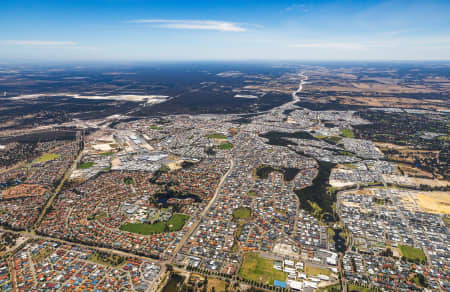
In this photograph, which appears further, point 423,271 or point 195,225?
point 195,225

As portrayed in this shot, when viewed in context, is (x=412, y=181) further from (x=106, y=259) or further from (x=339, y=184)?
(x=106, y=259)

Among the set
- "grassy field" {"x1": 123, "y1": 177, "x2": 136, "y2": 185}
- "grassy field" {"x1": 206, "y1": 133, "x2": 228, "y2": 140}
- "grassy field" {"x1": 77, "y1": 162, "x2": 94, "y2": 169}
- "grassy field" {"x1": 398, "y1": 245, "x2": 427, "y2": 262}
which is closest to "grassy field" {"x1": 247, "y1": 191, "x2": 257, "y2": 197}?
"grassy field" {"x1": 398, "y1": 245, "x2": 427, "y2": 262}

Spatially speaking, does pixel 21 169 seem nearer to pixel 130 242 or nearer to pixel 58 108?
pixel 130 242

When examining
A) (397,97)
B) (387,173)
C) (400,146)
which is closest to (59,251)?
(387,173)

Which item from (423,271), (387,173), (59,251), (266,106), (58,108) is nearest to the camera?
(423,271)

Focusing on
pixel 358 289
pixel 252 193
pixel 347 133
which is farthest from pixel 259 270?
pixel 347 133

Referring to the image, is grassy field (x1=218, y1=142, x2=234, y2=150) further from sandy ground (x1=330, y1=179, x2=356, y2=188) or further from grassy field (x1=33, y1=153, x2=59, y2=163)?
grassy field (x1=33, y1=153, x2=59, y2=163)
